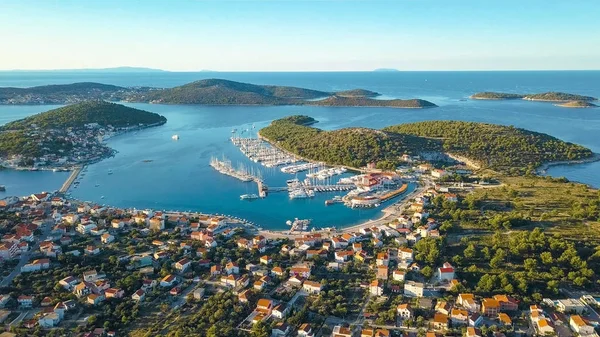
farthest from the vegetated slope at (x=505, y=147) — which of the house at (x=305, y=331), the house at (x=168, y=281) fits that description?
the house at (x=168, y=281)

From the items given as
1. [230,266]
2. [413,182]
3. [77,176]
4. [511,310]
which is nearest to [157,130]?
[77,176]

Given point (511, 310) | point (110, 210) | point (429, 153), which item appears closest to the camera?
point (511, 310)

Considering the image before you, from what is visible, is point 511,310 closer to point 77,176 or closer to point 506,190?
point 506,190

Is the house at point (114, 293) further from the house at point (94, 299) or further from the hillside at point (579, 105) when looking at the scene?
the hillside at point (579, 105)

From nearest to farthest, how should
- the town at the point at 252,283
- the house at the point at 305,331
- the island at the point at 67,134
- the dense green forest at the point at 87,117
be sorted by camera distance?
1. the house at the point at 305,331
2. the town at the point at 252,283
3. the island at the point at 67,134
4. the dense green forest at the point at 87,117

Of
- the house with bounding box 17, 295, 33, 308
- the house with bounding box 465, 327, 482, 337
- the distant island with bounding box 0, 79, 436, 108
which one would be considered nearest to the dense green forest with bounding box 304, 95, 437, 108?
the distant island with bounding box 0, 79, 436, 108
